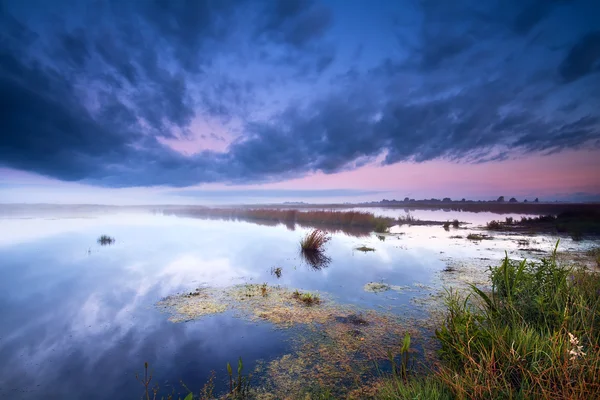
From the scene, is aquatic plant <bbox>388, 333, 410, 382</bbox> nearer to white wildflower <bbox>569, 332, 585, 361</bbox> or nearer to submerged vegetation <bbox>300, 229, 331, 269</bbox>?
white wildflower <bbox>569, 332, 585, 361</bbox>

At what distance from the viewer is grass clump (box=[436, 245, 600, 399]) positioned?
127 inches

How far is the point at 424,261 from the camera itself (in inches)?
603

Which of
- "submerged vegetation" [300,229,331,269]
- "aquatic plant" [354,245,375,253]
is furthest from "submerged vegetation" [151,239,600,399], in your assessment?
"aquatic plant" [354,245,375,253]

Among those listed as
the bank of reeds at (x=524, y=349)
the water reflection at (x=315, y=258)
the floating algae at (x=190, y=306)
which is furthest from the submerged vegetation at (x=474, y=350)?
the water reflection at (x=315, y=258)

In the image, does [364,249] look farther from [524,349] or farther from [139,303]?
[524,349]

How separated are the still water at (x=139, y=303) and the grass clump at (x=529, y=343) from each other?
3.66 metres

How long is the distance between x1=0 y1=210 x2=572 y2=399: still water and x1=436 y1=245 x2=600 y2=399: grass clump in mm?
3658

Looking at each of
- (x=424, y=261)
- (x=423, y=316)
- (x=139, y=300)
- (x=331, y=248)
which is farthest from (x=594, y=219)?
(x=139, y=300)

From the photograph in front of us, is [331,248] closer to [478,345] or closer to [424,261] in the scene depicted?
[424,261]

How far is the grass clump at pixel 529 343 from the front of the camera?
3.23m

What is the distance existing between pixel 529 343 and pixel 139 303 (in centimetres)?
1037

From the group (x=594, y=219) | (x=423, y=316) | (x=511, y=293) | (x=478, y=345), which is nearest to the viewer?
(x=478, y=345)

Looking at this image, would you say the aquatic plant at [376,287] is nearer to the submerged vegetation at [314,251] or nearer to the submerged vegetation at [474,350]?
the submerged vegetation at [474,350]

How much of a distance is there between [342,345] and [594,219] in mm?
38322
